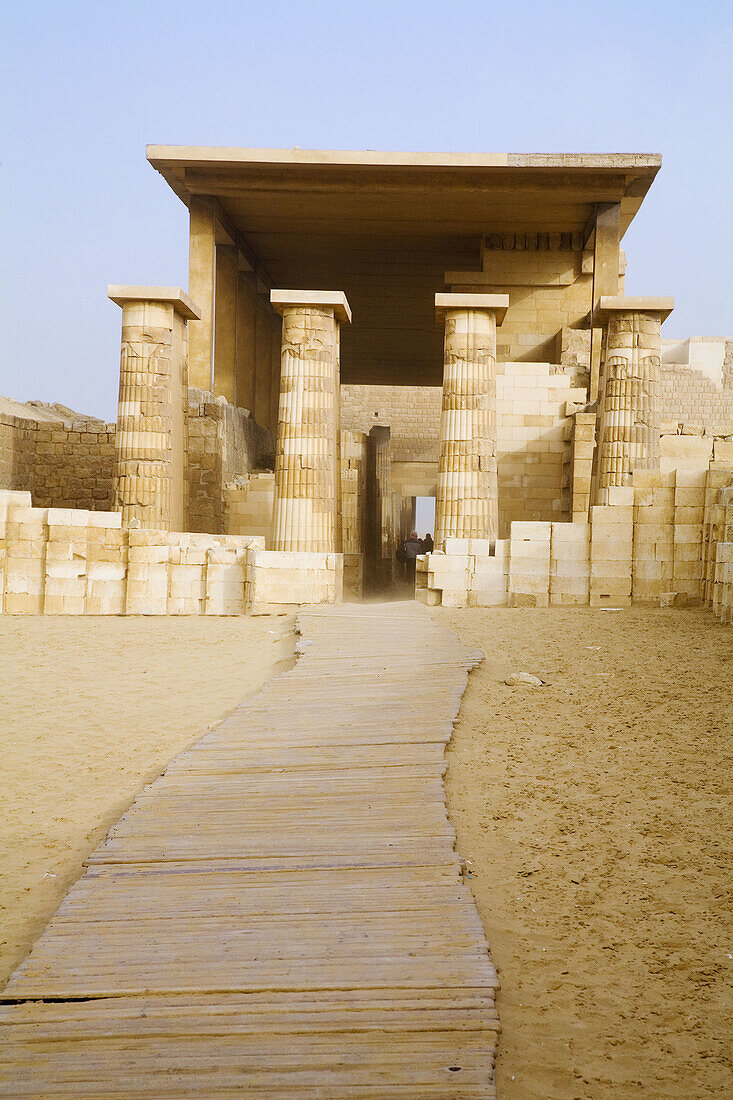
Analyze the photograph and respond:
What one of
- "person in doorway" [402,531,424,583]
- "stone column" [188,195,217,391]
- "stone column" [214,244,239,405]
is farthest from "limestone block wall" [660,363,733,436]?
"stone column" [188,195,217,391]

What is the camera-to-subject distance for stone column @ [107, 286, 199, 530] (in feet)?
41.9

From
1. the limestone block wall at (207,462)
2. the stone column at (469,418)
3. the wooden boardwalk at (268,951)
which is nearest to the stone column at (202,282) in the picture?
the limestone block wall at (207,462)

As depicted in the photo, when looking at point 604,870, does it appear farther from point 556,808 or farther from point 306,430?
point 306,430

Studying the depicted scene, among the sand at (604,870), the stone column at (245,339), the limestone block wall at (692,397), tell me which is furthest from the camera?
the limestone block wall at (692,397)

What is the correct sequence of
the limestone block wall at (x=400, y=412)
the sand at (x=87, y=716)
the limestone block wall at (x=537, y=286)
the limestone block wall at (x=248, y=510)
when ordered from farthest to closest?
the limestone block wall at (x=400, y=412)
the limestone block wall at (x=537, y=286)
the limestone block wall at (x=248, y=510)
the sand at (x=87, y=716)

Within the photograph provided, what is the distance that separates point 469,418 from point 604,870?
10067mm

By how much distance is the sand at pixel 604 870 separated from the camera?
258cm

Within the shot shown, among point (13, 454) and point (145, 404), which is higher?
point (145, 404)

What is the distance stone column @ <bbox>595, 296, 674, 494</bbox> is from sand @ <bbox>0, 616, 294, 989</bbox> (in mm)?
5483

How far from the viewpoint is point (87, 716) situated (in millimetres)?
6785

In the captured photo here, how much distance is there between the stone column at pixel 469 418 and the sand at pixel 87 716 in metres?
3.43

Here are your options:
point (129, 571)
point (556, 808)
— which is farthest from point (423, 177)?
point (556, 808)

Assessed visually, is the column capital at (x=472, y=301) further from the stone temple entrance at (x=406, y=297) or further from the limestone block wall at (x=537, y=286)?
the limestone block wall at (x=537, y=286)

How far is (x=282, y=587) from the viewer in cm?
1152
